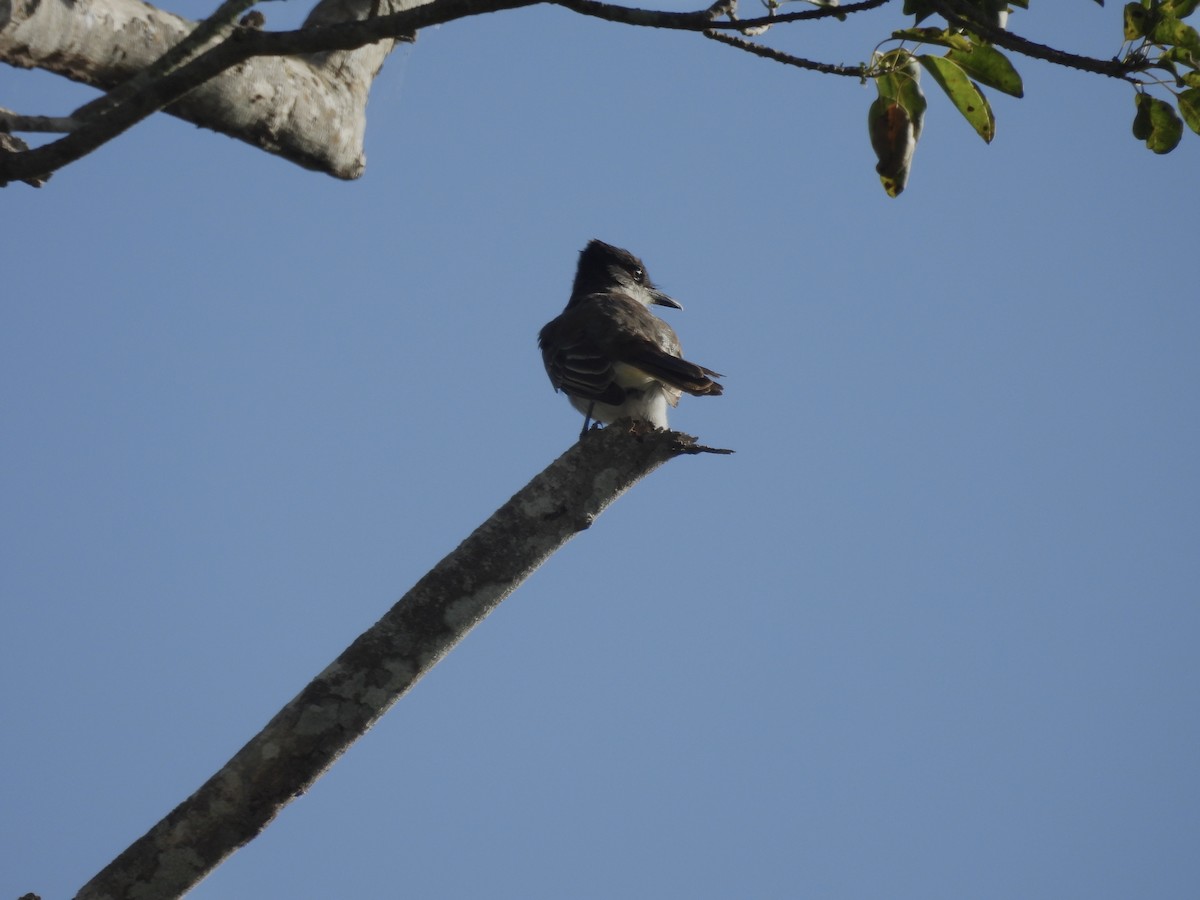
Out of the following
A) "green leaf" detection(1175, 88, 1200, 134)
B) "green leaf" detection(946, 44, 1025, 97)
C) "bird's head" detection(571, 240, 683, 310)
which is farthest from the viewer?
"bird's head" detection(571, 240, 683, 310)

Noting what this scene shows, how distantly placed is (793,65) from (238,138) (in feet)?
4.90

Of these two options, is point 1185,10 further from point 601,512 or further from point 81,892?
point 81,892

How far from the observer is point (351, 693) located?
333cm

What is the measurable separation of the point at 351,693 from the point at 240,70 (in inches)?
64.6

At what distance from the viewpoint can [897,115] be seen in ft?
10.5

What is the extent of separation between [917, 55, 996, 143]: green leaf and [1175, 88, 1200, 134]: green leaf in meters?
0.43

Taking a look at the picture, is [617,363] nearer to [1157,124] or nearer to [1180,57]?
[1157,124]

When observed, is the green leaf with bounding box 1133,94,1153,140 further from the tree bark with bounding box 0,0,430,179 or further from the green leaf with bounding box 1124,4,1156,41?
the tree bark with bounding box 0,0,430,179

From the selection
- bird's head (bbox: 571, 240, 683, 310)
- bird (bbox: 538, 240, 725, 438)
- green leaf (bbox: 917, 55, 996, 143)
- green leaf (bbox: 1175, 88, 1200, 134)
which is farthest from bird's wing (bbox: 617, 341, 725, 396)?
green leaf (bbox: 1175, 88, 1200, 134)

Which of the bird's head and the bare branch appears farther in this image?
the bird's head

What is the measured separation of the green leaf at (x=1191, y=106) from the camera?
3027 millimetres

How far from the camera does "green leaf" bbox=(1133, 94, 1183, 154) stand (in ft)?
10.2

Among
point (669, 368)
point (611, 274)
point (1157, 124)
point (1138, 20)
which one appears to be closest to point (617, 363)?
point (669, 368)

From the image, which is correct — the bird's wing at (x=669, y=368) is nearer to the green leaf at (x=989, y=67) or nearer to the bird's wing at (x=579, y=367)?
the bird's wing at (x=579, y=367)
